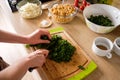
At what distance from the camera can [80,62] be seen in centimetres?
82

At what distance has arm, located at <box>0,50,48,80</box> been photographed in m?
0.67

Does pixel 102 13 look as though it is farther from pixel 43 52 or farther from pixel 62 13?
pixel 43 52

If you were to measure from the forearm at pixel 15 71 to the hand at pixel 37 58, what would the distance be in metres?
0.03

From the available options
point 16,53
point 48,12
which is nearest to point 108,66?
point 48,12

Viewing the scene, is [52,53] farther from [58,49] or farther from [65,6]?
[65,6]

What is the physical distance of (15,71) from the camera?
677 mm

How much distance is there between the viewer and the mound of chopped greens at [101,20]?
0.97 metres

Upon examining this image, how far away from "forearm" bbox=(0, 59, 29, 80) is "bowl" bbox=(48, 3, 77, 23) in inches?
15.9

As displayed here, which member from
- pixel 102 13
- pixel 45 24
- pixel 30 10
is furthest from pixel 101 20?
pixel 30 10

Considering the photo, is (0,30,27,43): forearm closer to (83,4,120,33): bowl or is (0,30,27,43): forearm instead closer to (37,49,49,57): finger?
(37,49,49,57): finger

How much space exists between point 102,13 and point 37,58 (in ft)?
1.77

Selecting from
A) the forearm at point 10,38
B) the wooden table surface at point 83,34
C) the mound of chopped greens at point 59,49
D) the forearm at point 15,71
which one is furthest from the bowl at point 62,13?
the forearm at point 15,71

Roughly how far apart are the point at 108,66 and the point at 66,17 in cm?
38

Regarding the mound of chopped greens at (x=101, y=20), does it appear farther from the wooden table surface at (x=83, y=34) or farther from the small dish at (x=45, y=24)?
the small dish at (x=45, y=24)
